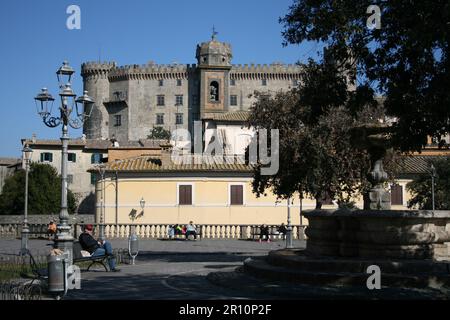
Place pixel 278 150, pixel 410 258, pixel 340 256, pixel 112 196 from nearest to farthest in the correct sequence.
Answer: pixel 410 258 → pixel 340 256 → pixel 278 150 → pixel 112 196

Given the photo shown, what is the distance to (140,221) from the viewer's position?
39.5m

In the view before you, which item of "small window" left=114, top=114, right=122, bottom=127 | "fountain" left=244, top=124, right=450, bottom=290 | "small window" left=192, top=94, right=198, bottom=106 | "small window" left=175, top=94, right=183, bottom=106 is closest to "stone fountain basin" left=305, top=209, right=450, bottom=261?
"fountain" left=244, top=124, right=450, bottom=290

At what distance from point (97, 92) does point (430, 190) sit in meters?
79.0

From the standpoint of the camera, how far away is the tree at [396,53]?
10914 millimetres

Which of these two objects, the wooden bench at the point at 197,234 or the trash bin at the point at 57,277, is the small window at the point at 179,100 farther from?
the trash bin at the point at 57,277

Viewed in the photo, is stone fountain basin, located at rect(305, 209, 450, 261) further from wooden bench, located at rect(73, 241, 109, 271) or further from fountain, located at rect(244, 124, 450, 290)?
wooden bench, located at rect(73, 241, 109, 271)

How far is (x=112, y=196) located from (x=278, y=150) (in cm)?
1851

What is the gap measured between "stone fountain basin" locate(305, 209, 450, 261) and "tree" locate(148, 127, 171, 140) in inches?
3184

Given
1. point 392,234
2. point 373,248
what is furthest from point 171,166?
point 392,234

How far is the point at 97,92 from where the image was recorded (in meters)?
108

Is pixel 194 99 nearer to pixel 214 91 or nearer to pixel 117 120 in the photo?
pixel 214 91
